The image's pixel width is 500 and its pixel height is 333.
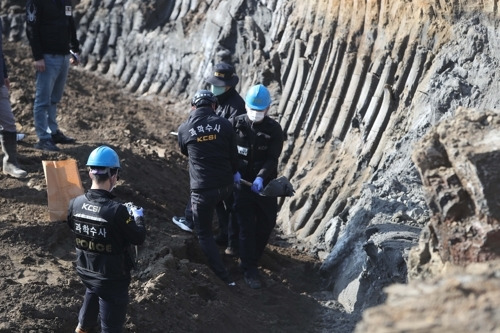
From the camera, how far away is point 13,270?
7336mm

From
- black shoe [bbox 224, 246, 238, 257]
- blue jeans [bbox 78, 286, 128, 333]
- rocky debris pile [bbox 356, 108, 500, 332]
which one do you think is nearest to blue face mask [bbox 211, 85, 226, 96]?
black shoe [bbox 224, 246, 238, 257]

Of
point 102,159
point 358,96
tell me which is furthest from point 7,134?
point 358,96

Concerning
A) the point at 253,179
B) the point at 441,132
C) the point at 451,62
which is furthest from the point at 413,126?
the point at 441,132

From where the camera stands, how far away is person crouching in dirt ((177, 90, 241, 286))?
7.71m

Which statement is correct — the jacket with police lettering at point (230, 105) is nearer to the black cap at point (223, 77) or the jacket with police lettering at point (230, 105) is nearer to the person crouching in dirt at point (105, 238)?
the black cap at point (223, 77)

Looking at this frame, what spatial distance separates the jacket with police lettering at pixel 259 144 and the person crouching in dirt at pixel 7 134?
8.18 feet

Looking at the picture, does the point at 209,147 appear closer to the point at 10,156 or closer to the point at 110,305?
the point at 110,305

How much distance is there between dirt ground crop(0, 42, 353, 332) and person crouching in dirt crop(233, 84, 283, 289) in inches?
14.1

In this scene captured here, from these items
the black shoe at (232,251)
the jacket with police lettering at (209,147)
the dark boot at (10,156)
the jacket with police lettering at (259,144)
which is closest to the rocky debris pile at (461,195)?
the jacket with police lettering at (209,147)

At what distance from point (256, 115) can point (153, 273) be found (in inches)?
71.9

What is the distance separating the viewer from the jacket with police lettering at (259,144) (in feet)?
26.8

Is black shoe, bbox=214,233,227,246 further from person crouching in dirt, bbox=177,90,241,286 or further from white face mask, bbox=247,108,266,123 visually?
white face mask, bbox=247,108,266,123

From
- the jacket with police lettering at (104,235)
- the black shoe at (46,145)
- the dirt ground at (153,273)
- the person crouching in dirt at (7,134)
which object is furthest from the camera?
the black shoe at (46,145)

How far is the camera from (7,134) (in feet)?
29.5
